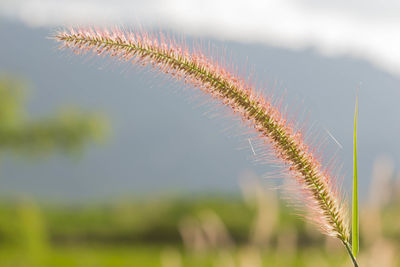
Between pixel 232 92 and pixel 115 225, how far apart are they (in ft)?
34.6

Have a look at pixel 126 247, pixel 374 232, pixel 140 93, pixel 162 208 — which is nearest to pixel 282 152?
pixel 374 232

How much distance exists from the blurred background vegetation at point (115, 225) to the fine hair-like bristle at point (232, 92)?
7.23ft

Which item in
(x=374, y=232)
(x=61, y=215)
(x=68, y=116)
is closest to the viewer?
(x=374, y=232)

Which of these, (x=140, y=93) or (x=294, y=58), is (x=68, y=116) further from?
(x=140, y=93)

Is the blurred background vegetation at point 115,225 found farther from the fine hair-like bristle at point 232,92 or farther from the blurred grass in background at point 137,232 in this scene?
the fine hair-like bristle at point 232,92

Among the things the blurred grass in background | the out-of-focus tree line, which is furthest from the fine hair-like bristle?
the out-of-focus tree line

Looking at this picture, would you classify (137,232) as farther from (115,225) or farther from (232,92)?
(232,92)

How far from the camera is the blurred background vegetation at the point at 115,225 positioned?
294 inches

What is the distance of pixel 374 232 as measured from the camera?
2.49 metres

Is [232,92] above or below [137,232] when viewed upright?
above

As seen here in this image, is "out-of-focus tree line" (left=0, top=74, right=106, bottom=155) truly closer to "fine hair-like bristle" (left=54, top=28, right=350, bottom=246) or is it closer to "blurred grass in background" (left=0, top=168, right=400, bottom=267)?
"blurred grass in background" (left=0, top=168, right=400, bottom=267)

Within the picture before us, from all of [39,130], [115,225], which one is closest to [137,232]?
[115,225]

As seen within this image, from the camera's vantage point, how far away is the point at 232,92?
863 mm

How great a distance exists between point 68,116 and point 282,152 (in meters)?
14.8
